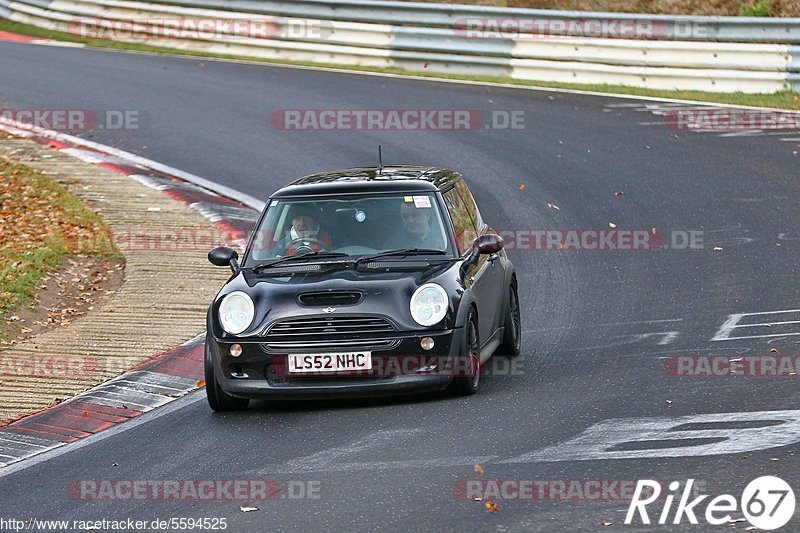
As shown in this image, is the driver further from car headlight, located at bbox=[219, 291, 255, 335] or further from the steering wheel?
car headlight, located at bbox=[219, 291, 255, 335]

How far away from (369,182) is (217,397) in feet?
6.73

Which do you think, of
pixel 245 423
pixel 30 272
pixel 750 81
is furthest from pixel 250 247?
pixel 750 81

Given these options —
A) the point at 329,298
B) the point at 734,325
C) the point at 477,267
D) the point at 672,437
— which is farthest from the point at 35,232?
the point at 672,437

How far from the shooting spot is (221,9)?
26391mm

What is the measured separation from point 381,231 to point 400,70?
14.4 meters

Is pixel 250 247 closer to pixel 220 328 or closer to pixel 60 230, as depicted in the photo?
pixel 220 328

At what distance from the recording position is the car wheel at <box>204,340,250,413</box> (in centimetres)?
934

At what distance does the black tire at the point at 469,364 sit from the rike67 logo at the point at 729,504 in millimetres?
2491

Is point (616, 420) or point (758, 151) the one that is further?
point (758, 151)
